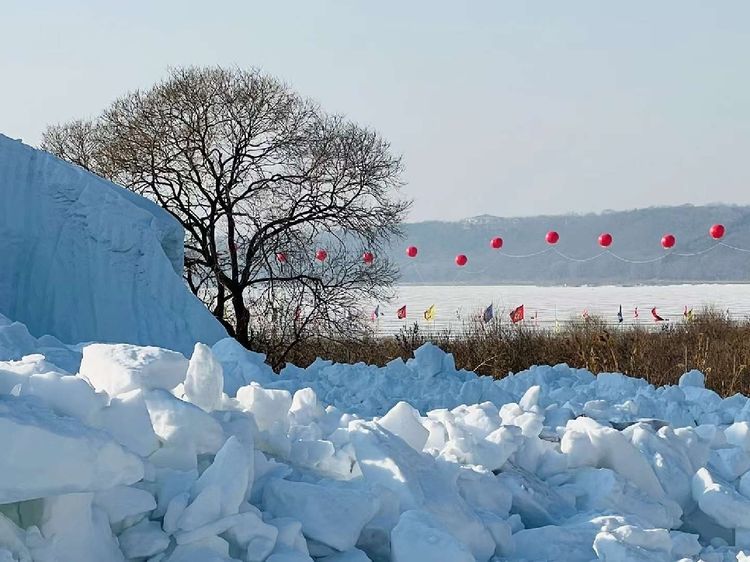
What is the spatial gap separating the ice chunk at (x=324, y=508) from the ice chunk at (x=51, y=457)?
1.68ft

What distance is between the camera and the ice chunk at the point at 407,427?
3.38 metres

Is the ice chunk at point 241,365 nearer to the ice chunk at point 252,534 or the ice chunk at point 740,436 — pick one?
the ice chunk at point 740,436

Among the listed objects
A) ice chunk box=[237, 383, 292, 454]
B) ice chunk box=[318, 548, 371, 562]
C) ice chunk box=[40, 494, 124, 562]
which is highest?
ice chunk box=[237, 383, 292, 454]

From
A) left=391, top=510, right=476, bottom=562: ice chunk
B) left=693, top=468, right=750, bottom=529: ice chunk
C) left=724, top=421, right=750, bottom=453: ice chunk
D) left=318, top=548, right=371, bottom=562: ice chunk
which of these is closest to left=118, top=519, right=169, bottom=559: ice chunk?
left=318, top=548, right=371, bottom=562: ice chunk

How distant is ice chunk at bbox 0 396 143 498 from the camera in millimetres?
2182

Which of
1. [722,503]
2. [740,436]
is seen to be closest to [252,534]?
[722,503]

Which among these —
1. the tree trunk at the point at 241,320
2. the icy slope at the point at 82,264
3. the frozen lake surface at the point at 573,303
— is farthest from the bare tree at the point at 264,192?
the frozen lake surface at the point at 573,303

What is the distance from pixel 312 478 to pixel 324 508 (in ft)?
1.09

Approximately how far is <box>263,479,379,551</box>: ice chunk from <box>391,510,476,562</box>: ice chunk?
11cm

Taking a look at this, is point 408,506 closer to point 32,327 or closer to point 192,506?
point 192,506

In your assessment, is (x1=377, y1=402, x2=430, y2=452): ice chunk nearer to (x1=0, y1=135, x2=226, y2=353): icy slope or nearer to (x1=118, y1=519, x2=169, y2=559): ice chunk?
(x1=118, y1=519, x2=169, y2=559): ice chunk

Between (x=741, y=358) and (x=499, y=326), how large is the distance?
344 cm

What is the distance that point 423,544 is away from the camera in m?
2.55

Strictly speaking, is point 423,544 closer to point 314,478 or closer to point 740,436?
point 314,478
